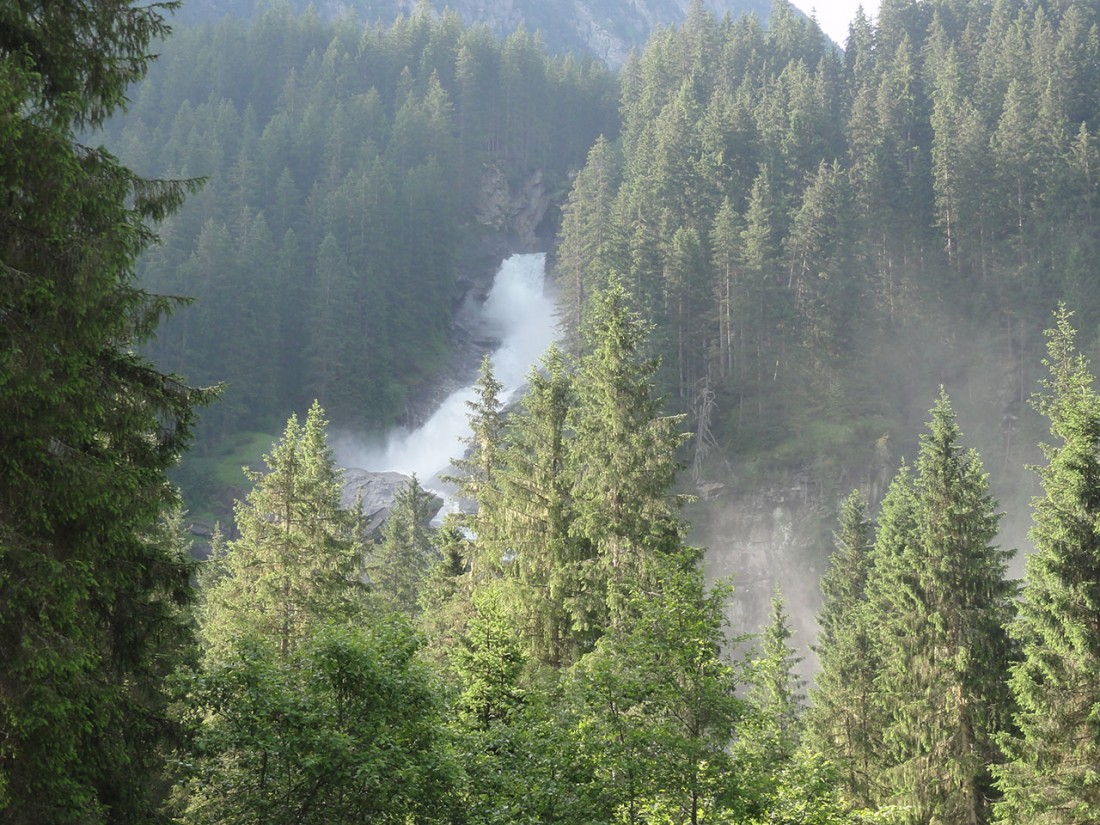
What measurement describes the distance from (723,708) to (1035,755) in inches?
412

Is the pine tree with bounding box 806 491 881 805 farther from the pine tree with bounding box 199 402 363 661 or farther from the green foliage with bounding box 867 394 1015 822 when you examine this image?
the pine tree with bounding box 199 402 363 661

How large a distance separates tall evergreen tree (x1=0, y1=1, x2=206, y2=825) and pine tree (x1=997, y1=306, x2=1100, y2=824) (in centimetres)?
1684

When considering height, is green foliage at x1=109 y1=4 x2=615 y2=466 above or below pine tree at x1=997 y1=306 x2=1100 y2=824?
above

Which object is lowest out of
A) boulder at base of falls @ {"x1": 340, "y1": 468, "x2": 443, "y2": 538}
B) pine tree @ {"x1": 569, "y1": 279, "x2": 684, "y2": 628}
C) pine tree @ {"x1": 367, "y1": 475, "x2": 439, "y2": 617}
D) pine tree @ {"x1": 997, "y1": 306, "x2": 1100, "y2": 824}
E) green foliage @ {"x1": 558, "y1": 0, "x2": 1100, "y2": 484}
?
pine tree @ {"x1": 997, "y1": 306, "x2": 1100, "y2": 824}

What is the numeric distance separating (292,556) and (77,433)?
16.5 m

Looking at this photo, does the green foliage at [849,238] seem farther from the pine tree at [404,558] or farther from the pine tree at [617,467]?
the pine tree at [617,467]

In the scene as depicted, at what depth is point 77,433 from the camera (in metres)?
8.27

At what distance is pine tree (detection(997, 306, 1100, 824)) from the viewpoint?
18.8m

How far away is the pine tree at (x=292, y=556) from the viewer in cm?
2370

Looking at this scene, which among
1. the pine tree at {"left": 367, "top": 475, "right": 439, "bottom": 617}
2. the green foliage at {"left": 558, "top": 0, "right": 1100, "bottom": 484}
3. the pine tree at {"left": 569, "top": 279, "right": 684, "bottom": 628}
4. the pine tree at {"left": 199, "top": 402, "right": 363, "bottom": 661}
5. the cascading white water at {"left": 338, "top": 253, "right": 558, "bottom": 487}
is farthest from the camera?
the cascading white water at {"left": 338, "top": 253, "right": 558, "bottom": 487}

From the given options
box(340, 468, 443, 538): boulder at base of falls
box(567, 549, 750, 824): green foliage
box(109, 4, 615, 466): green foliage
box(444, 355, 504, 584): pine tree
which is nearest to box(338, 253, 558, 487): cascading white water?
box(109, 4, 615, 466): green foliage

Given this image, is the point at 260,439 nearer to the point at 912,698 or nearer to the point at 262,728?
the point at 912,698

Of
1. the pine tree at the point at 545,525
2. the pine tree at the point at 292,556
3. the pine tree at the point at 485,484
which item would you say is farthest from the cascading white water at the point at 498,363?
the pine tree at the point at 545,525

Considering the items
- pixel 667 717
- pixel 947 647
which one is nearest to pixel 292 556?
pixel 667 717
